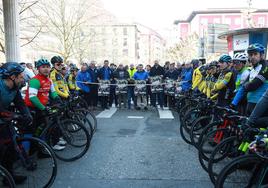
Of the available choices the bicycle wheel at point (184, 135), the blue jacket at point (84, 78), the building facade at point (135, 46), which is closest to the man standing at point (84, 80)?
the blue jacket at point (84, 78)

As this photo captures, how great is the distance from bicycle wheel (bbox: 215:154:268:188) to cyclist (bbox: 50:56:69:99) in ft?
15.2

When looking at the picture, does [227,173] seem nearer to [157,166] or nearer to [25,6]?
[157,166]

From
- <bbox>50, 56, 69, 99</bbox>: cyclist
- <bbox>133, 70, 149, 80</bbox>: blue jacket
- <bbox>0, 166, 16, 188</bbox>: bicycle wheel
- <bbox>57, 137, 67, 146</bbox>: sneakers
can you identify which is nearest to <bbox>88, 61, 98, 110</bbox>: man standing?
<bbox>133, 70, 149, 80</bbox>: blue jacket

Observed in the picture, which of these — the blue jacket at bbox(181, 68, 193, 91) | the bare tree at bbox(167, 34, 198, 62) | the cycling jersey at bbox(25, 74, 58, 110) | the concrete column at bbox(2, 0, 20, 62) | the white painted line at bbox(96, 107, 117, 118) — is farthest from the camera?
the bare tree at bbox(167, 34, 198, 62)

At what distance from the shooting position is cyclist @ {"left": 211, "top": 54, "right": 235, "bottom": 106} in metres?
6.55

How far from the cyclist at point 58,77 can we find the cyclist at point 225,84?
11.7 ft

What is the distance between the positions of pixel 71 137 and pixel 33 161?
1.65m

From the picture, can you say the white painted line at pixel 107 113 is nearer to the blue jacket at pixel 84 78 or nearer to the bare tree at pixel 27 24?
the blue jacket at pixel 84 78

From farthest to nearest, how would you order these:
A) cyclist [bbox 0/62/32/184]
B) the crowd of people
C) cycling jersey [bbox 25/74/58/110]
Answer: cycling jersey [bbox 25/74/58/110], the crowd of people, cyclist [bbox 0/62/32/184]

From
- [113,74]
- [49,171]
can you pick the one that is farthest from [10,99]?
[113,74]

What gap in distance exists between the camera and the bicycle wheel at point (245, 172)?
11.8 feet

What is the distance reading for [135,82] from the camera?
13.5 meters

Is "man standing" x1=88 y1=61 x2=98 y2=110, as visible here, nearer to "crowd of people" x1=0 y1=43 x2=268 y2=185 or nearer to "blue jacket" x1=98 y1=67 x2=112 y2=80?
→ "crowd of people" x1=0 y1=43 x2=268 y2=185

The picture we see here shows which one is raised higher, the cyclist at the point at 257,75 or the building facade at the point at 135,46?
the building facade at the point at 135,46
